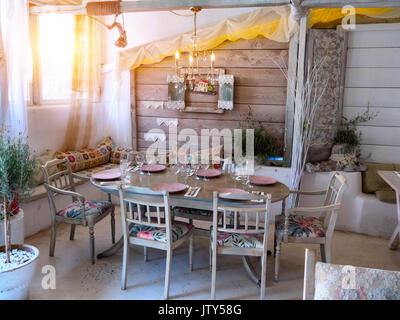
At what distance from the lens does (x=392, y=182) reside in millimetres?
3303

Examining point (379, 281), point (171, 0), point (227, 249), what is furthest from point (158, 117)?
point (379, 281)

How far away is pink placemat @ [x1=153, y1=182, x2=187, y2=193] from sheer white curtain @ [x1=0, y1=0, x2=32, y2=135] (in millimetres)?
1472

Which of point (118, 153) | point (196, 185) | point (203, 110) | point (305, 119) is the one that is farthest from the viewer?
point (118, 153)

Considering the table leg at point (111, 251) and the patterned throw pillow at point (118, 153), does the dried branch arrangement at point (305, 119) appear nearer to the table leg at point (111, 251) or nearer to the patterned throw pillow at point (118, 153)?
the table leg at point (111, 251)

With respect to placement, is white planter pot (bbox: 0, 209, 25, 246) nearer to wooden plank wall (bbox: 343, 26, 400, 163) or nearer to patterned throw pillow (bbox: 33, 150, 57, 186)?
patterned throw pillow (bbox: 33, 150, 57, 186)

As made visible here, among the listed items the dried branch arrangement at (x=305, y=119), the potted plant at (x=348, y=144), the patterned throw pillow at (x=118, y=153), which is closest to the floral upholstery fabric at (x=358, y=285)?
the dried branch arrangement at (x=305, y=119)

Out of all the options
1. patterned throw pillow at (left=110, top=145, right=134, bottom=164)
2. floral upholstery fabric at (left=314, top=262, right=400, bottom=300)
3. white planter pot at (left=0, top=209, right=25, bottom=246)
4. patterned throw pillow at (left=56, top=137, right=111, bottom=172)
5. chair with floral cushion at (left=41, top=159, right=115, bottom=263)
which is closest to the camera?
floral upholstery fabric at (left=314, top=262, right=400, bottom=300)

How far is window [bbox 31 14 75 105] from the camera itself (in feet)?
14.0

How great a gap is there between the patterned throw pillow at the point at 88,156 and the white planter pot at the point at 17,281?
78.4 inches

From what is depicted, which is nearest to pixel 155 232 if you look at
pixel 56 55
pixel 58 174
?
pixel 58 174

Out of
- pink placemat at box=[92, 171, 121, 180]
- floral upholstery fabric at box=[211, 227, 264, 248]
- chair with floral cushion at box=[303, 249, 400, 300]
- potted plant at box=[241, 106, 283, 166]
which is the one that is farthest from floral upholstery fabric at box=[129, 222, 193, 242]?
potted plant at box=[241, 106, 283, 166]

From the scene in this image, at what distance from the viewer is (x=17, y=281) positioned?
2504 millimetres

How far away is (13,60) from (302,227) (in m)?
2.98

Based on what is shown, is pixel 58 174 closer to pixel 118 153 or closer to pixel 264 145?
pixel 118 153
